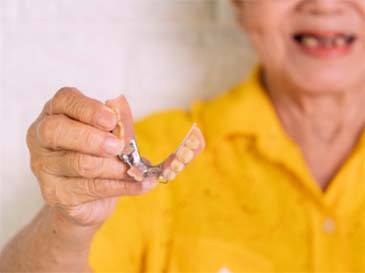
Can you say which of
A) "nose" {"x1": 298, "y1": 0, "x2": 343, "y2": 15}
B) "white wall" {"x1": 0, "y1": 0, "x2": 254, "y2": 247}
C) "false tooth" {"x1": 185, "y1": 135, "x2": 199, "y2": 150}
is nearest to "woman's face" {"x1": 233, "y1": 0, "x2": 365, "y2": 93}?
"nose" {"x1": 298, "y1": 0, "x2": 343, "y2": 15}

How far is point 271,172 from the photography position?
2.48ft

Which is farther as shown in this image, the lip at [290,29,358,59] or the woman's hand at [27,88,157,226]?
the lip at [290,29,358,59]

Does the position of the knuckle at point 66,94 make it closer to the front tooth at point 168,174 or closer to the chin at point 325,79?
the front tooth at point 168,174

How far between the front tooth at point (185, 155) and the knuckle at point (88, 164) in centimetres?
6

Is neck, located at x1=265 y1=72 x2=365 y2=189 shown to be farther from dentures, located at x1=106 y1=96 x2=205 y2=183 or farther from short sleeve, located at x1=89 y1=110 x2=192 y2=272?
dentures, located at x1=106 y1=96 x2=205 y2=183

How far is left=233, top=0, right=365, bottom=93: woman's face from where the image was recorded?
Answer: 2.35 ft

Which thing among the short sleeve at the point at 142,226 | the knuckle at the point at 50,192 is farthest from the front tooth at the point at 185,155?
the short sleeve at the point at 142,226

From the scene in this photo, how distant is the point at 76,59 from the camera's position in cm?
70

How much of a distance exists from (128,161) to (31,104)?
0.67ft

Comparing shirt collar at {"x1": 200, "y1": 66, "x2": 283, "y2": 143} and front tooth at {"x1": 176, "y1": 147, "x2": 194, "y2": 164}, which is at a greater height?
shirt collar at {"x1": 200, "y1": 66, "x2": 283, "y2": 143}

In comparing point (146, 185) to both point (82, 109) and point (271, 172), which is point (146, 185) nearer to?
point (82, 109)

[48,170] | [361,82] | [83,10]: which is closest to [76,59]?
[83,10]

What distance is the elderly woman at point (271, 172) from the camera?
71 centimetres

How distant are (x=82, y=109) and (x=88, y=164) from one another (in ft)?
0.13
